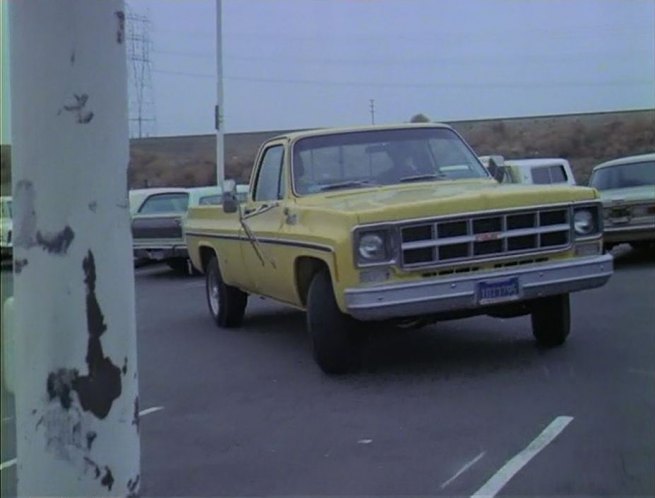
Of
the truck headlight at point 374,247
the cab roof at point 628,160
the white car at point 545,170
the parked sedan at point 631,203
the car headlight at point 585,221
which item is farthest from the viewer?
the white car at point 545,170

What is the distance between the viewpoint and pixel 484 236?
6.86 metres

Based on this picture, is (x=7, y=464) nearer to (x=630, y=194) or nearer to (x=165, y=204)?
(x=630, y=194)

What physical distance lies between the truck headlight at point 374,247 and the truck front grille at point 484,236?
0.11 metres

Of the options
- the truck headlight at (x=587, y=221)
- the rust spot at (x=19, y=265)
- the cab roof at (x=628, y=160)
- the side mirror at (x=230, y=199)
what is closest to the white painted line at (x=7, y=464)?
the rust spot at (x=19, y=265)

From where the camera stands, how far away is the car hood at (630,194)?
41.8ft

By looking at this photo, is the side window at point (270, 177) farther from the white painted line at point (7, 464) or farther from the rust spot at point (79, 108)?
the rust spot at point (79, 108)

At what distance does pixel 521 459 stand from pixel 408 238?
2288 mm

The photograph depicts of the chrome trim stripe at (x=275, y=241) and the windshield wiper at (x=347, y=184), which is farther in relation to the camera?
the windshield wiper at (x=347, y=184)

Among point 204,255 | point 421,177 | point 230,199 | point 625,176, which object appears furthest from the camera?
point 625,176

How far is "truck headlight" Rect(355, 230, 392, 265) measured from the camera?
6.61 metres

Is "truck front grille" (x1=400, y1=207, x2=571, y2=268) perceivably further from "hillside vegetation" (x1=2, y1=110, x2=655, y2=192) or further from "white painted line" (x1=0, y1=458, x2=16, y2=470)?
Answer: "white painted line" (x1=0, y1=458, x2=16, y2=470)

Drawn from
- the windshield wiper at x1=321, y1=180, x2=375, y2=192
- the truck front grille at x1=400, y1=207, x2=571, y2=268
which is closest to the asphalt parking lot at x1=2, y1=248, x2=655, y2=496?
the truck front grille at x1=400, y1=207, x2=571, y2=268

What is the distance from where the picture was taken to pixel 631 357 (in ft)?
23.9

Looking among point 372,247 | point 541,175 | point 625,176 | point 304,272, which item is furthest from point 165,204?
point 372,247
